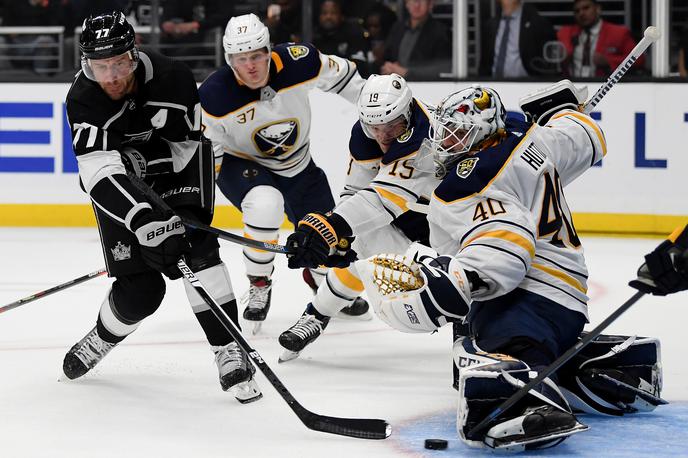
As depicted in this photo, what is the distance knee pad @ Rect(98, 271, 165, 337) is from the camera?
3.24 metres

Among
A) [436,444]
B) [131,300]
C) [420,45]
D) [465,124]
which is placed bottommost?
[436,444]

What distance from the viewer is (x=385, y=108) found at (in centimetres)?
347

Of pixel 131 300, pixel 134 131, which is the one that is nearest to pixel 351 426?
pixel 131 300

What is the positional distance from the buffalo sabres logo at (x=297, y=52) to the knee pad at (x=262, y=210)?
0.53m

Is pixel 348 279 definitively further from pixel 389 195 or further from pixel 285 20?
pixel 285 20

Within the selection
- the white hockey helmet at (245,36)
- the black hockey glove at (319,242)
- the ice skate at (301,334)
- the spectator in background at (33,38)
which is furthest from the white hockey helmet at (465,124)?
the spectator in background at (33,38)

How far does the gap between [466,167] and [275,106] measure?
171 cm

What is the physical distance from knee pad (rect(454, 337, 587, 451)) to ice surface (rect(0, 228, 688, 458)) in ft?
0.30

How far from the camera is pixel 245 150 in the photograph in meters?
4.48

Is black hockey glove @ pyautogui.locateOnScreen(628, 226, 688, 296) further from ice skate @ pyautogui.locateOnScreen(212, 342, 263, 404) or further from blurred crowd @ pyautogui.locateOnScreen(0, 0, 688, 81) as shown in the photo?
blurred crowd @ pyautogui.locateOnScreen(0, 0, 688, 81)

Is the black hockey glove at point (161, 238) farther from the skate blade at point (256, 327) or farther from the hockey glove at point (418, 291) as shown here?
the skate blade at point (256, 327)

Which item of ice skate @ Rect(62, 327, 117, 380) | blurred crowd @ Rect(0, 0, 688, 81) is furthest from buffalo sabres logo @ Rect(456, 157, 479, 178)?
blurred crowd @ Rect(0, 0, 688, 81)

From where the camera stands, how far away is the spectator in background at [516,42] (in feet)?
20.6

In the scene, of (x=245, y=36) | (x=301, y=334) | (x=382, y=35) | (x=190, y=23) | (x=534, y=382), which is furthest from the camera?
(x=190, y=23)
